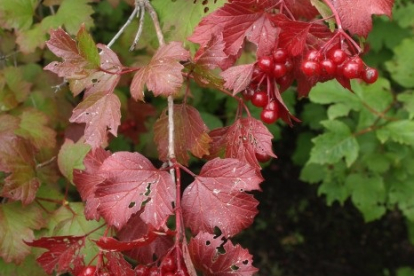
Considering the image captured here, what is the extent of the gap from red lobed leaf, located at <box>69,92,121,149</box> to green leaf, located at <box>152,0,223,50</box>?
1.70 feet

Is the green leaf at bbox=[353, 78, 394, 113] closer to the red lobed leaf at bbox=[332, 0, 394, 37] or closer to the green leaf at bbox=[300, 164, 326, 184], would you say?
the green leaf at bbox=[300, 164, 326, 184]

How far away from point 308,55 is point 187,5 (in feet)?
2.10

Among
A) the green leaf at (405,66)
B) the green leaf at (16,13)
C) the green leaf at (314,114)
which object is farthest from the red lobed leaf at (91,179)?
the green leaf at (314,114)

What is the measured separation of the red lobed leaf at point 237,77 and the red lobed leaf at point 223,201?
0.64 feet

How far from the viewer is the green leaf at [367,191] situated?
281 centimetres

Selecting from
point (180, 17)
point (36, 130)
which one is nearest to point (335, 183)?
point (180, 17)

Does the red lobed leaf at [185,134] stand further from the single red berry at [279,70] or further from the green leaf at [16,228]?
the green leaf at [16,228]

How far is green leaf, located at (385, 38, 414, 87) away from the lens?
2596 millimetres

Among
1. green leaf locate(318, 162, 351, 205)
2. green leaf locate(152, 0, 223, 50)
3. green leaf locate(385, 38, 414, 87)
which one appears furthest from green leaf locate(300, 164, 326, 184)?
green leaf locate(152, 0, 223, 50)

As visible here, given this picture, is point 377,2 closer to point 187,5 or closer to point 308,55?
point 308,55

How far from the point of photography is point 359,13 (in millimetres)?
1367

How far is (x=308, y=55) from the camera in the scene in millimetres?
1350

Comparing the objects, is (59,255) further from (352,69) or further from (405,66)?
(405,66)

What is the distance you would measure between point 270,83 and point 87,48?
0.47 m
